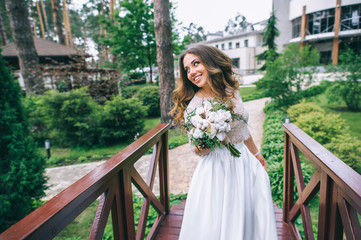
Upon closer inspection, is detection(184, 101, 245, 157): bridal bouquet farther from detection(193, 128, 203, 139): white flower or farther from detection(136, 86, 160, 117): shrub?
detection(136, 86, 160, 117): shrub

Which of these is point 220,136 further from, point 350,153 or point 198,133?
point 350,153

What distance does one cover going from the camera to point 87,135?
764 cm

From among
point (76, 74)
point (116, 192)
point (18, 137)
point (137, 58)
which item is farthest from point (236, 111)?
point (137, 58)

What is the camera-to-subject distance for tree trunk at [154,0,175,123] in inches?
277

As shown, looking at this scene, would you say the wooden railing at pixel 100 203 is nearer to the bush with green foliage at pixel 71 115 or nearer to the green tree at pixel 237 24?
the bush with green foliage at pixel 71 115

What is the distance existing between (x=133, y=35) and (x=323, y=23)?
65.2ft

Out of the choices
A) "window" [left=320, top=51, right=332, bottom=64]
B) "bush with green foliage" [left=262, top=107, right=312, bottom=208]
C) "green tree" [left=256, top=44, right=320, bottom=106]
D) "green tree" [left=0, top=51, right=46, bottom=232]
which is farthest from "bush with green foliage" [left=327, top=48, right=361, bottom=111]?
"window" [left=320, top=51, right=332, bottom=64]

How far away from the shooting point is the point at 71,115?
7.51 meters

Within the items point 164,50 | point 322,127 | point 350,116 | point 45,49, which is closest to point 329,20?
point 350,116

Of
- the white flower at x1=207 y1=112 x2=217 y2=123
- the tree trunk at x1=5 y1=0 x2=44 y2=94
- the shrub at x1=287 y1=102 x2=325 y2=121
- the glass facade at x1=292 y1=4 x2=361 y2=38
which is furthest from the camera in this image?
the glass facade at x1=292 y1=4 x2=361 y2=38

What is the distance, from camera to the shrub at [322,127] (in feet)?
16.6

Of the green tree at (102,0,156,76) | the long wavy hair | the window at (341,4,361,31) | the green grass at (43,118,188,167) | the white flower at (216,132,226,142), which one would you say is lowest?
the green grass at (43,118,188,167)

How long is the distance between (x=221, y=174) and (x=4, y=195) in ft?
10.0

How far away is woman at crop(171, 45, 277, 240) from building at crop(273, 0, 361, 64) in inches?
866
